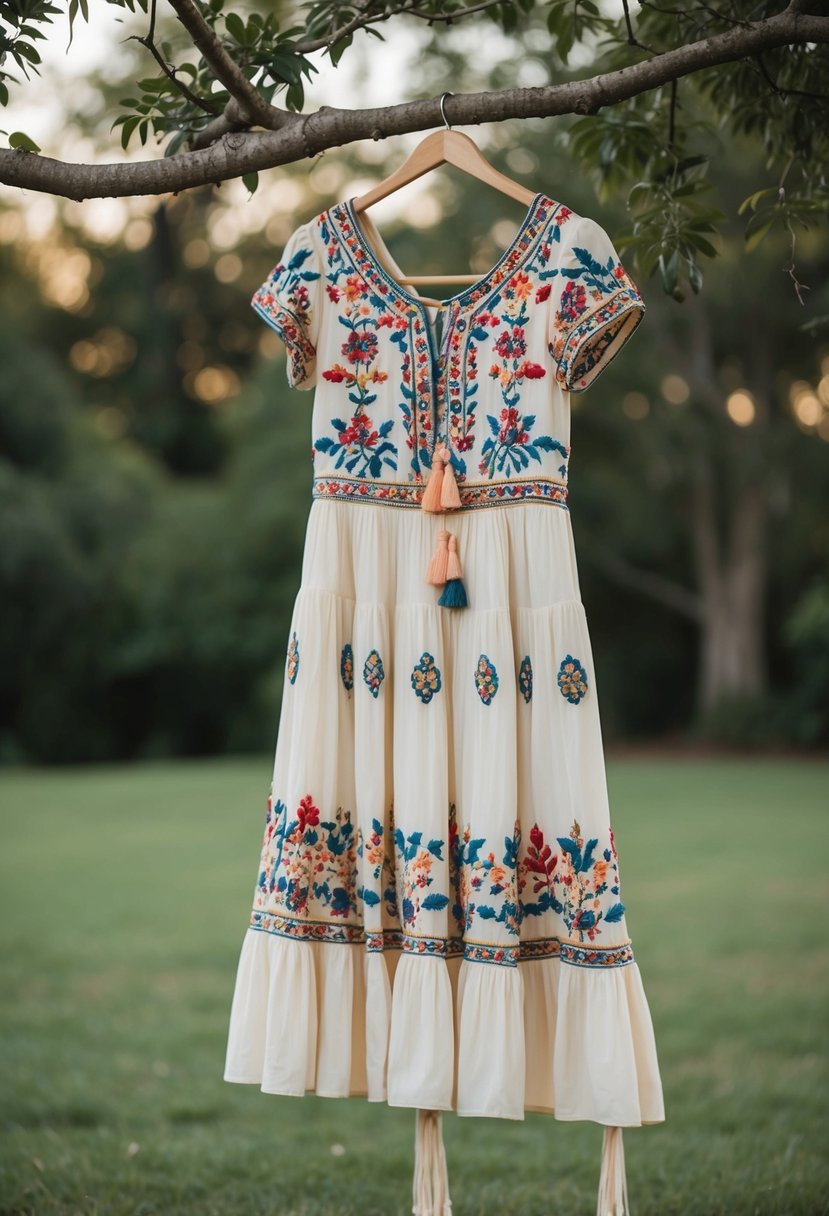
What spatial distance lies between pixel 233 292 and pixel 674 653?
1252 cm

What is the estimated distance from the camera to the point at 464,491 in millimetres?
2270

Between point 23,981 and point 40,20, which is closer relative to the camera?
point 40,20

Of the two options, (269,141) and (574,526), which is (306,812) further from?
(574,526)

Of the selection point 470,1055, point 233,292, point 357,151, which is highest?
point 233,292

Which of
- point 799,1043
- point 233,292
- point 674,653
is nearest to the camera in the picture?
point 799,1043

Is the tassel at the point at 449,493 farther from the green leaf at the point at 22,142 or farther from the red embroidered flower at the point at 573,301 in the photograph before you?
the green leaf at the point at 22,142

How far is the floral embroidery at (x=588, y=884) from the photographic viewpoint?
7.02 feet

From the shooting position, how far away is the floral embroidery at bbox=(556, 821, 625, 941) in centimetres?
214

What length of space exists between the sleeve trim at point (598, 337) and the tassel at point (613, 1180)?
1332 mm

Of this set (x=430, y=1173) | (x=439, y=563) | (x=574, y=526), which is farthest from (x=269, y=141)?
(x=574, y=526)

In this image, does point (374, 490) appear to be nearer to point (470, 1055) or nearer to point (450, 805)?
point (450, 805)

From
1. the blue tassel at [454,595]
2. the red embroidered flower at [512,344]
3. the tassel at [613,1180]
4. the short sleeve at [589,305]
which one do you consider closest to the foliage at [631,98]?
the short sleeve at [589,305]

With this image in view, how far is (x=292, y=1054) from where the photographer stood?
2.14 metres

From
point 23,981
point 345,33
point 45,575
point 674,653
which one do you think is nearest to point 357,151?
point 45,575
